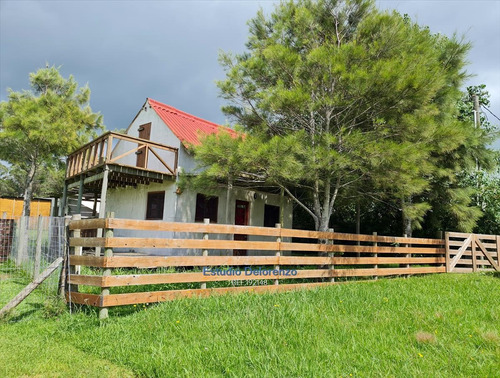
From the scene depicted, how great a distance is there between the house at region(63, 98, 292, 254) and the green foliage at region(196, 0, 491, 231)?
160 cm

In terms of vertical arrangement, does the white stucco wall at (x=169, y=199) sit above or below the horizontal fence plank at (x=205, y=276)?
above

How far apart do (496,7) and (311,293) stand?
841cm

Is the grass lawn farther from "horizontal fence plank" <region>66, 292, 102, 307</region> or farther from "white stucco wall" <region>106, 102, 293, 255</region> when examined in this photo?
"white stucco wall" <region>106, 102, 293, 255</region>

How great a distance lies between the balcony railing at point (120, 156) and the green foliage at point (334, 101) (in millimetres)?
3243

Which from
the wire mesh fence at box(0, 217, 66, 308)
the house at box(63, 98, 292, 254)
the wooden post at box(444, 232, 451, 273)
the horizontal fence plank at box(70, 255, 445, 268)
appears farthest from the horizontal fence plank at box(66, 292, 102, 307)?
the wooden post at box(444, 232, 451, 273)

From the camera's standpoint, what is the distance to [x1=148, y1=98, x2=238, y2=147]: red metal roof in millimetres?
12658

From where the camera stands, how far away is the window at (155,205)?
12625 mm

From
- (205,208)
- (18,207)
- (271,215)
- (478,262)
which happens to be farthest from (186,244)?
(18,207)

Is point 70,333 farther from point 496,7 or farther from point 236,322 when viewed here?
point 496,7

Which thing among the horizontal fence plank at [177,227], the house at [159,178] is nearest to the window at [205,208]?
the house at [159,178]

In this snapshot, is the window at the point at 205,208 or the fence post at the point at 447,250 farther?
the window at the point at 205,208

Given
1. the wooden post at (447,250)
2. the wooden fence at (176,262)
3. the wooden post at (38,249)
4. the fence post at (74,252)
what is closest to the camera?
the wooden fence at (176,262)

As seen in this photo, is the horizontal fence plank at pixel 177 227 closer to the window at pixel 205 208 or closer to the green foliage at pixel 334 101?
the green foliage at pixel 334 101

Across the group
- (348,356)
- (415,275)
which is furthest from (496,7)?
(348,356)
